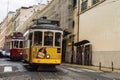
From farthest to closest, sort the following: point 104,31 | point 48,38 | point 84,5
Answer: point 84,5
point 104,31
point 48,38

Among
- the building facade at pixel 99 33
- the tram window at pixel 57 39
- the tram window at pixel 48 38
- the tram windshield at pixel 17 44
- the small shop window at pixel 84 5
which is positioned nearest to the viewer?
the tram window at pixel 48 38

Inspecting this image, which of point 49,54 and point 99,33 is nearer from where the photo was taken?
point 49,54

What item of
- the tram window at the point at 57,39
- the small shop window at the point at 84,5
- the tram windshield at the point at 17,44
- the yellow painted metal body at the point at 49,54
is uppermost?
the small shop window at the point at 84,5

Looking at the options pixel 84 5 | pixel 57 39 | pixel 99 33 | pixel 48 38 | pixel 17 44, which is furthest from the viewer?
pixel 84 5

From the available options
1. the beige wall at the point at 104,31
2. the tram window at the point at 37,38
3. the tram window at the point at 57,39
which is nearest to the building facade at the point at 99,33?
the beige wall at the point at 104,31

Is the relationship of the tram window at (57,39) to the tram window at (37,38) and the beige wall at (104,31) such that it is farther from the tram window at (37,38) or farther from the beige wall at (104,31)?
the beige wall at (104,31)

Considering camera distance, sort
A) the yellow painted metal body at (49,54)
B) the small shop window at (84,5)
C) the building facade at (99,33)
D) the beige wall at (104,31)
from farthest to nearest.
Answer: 1. the small shop window at (84,5)
2. the building facade at (99,33)
3. the beige wall at (104,31)
4. the yellow painted metal body at (49,54)

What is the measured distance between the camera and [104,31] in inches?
1683

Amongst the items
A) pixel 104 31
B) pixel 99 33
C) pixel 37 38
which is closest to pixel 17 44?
pixel 99 33

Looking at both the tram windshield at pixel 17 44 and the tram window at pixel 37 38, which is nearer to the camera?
the tram window at pixel 37 38

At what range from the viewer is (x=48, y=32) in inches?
1001

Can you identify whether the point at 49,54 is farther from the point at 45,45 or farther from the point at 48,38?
the point at 48,38

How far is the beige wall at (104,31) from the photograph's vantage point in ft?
129

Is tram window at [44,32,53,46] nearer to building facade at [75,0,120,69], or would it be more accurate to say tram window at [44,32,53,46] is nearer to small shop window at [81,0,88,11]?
building facade at [75,0,120,69]
